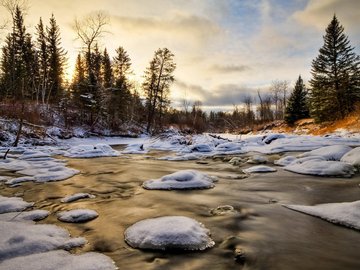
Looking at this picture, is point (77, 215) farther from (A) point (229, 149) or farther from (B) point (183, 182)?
(A) point (229, 149)

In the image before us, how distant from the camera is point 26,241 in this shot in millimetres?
3336

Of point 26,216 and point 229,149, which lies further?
point 229,149

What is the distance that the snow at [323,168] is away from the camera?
7555 millimetres

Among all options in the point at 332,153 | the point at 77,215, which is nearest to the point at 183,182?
the point at 77,215

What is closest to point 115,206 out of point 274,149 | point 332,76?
point 274,149

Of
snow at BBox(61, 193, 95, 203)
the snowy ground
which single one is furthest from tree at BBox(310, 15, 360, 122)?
snow at BBox(61, 193, 95, 203)

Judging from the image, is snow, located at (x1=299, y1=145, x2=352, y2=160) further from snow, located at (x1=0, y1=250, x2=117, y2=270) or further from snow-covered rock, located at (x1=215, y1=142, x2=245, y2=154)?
snow, located at (x1=0, y1=250, x2=117, y2=270)

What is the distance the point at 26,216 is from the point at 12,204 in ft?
2.90

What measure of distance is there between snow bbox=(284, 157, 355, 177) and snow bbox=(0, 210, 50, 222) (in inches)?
268

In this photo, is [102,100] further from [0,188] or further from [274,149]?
[0,188]

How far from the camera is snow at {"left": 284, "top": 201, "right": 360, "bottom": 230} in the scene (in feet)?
13.0

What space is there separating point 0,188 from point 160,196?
4.00m

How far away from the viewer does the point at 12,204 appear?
5.14 meters

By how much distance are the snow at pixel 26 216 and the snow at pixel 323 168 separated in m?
6.81
